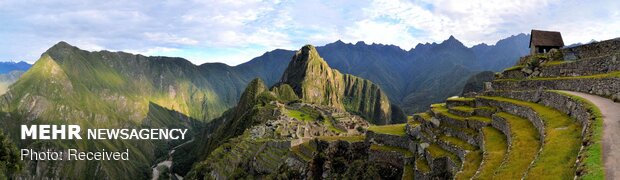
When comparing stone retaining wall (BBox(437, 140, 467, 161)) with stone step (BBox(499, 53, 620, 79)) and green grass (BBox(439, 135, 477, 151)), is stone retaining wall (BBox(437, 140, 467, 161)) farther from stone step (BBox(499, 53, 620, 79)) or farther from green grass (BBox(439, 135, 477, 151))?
stone step (BBox(499, 53, 620, 79))

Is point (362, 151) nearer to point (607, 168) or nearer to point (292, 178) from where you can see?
point (292, 178)

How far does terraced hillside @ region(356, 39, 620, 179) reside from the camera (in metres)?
17.2

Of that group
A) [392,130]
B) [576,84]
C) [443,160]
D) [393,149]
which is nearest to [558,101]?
[576,84]

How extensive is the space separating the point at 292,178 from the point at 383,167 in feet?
51.6

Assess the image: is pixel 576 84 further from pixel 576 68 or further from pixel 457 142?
pixel 457 142

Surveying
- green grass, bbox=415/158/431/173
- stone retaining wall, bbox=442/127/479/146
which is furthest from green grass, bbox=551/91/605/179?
green grass, bbox=415/158/431/173

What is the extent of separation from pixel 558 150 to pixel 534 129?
6.89 meters

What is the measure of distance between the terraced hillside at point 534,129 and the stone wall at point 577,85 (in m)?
0.06

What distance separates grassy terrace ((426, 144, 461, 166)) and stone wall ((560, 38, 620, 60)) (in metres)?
14.9

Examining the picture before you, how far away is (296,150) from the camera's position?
60500mm

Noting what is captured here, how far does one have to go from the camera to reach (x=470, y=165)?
24.1 m

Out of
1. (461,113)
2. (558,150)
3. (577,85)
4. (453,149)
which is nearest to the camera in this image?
(558,150)

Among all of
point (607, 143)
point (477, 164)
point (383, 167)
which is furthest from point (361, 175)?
point (607, 143)

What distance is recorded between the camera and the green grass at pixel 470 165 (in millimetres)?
22656
